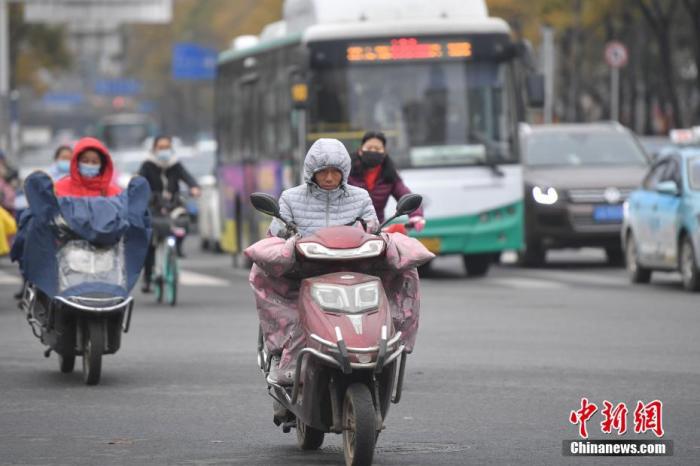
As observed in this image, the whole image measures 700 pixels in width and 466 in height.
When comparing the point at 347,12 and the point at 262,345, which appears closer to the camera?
the point at 262,345

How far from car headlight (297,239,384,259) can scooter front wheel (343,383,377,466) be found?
60 centimetres

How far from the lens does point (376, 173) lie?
1538 centimetres

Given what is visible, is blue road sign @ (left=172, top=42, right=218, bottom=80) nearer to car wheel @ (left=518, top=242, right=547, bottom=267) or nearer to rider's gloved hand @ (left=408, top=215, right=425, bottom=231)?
car wheel @ (left=518, top=242, right=547, bottom=267)

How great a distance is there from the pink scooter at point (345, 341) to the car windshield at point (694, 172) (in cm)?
1297

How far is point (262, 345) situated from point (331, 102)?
564 inches

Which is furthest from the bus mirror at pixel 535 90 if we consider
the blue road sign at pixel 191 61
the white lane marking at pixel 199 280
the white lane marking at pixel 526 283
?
the blue road sign at pixel 191 61

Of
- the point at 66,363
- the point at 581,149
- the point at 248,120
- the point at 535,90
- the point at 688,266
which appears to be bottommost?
the point at 688,266

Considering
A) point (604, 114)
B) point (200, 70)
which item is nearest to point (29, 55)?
point (200, 70)

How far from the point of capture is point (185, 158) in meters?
45.1

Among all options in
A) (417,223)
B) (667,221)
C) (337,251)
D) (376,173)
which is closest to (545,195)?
(667,221)

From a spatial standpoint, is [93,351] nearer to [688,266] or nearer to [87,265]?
[87,265]

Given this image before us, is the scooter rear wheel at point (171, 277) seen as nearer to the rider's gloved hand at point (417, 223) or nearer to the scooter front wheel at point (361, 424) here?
the rider's gloved hand at point (417, 223)

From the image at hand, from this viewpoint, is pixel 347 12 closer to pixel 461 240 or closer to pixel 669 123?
pixel 461 240

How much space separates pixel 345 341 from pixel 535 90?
14.9 m
